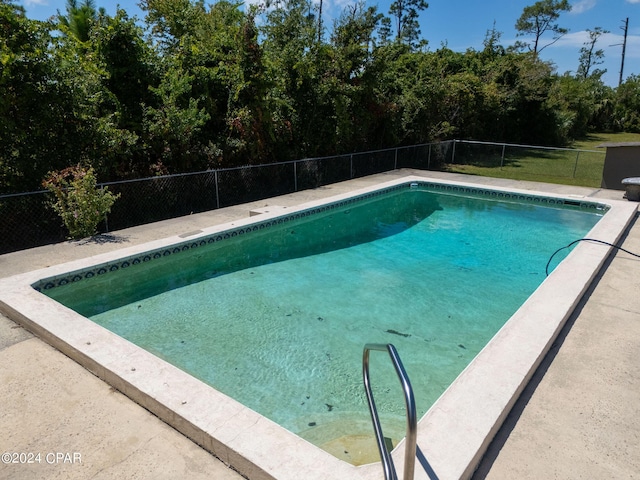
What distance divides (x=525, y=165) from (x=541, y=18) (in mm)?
41759

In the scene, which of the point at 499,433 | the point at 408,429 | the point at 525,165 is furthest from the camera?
the point at 525,165

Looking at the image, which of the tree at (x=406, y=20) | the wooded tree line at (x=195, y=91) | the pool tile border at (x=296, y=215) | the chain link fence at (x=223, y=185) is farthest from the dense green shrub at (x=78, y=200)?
the tree at (x=406, y=20)

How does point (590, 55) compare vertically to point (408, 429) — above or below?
above

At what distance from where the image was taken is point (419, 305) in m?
6.20

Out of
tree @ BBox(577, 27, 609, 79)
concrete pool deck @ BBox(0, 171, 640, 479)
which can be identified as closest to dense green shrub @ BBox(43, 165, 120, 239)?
concrete pool deck @ BBox(0, 171, 640, 479)

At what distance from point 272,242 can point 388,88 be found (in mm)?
9872

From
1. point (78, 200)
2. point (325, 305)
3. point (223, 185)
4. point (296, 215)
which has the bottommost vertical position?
point (325, 305)

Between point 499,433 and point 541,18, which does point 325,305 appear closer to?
point 499,433

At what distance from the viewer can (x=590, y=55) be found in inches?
2304

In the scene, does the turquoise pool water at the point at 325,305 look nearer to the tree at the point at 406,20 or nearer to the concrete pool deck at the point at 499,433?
the concrete pool deck at the point at 499,433

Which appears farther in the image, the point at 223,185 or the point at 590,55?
the point at 590,55

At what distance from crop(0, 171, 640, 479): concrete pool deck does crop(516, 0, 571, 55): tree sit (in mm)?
50995

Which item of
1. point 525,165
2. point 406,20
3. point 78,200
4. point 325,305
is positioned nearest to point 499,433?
point 325,305

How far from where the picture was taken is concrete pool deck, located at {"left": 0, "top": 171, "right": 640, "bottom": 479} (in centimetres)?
277
